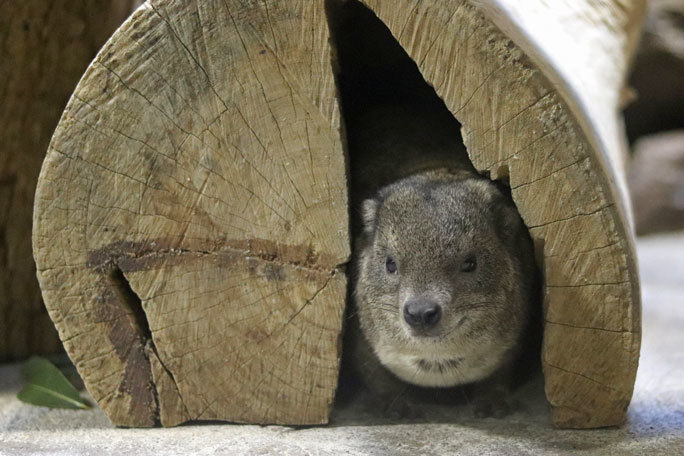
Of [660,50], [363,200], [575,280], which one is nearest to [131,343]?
[363,200]

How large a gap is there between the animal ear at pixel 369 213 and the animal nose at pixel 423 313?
63cm

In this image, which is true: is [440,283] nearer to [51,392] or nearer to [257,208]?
[257,208]

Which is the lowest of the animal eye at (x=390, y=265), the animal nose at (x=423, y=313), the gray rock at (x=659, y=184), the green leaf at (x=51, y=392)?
the green leaf at (x=51, y=392)

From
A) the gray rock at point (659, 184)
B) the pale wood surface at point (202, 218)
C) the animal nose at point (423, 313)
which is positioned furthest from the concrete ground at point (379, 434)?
the gray rock at point (659, 184)

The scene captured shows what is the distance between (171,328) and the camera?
359 cm

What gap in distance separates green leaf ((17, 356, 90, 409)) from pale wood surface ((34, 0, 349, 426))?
47 cm

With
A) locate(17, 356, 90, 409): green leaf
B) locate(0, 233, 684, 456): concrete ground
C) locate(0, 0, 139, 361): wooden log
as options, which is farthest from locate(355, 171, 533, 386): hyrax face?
locate(0, 0, 139, 361): wooden log

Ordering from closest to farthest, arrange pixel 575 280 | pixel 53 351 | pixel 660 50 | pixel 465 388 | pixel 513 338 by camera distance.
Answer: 1. pixel 575 280
2. pixel 513 338
3. pixel 465 388
4. pixel 53 351
5. pixel 660 50

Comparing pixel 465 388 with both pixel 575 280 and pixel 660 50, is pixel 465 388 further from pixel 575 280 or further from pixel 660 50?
pixel 660 50

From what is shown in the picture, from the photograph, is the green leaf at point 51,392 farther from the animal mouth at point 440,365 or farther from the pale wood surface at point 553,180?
the pale wood surface at point 553,180

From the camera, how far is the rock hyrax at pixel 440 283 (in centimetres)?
369

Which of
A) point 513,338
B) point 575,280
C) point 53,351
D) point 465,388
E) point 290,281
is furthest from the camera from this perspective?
point 53,351

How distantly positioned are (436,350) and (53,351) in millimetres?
2606

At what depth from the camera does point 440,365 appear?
3896 mm
